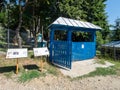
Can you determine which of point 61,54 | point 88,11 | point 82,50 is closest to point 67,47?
point 61,54

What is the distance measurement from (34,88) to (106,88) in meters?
2.72

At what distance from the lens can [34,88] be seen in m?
7.55

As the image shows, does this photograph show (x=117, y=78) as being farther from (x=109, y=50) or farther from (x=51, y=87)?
(x=109, y=50)

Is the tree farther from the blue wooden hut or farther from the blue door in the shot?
the blue door

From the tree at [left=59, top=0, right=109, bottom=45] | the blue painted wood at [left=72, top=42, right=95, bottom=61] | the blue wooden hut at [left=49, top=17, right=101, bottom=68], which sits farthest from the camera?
the tree at [left=59, top=0, right=109, bottom=45]

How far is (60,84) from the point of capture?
816 centimetres

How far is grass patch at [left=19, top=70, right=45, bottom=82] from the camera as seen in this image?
840 cm

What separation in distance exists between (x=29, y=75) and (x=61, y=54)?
3.00 meters

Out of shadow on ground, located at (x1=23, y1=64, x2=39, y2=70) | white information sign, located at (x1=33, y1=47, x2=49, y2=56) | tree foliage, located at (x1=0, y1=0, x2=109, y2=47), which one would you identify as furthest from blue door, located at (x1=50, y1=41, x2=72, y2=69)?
tree foliage, located at (x1=0, y1=0, x2=109, y2=47)

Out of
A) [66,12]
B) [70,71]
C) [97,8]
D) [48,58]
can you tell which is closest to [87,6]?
[97,8]

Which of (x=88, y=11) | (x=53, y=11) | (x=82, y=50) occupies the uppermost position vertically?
(x=88, y=11)

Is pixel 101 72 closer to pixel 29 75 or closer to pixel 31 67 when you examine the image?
pixel 31 67

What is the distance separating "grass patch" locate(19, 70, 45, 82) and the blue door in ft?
6.82

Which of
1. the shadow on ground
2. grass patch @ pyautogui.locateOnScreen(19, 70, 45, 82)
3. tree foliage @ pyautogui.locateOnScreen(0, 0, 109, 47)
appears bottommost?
grass patch @ pyautogui.locateOnScreen(19, 70, 45, 82)
